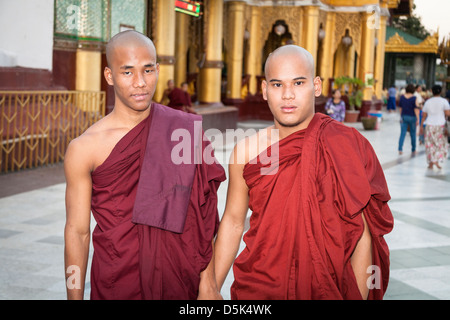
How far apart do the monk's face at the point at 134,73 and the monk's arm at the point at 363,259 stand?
110 centimetres

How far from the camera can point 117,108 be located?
9.39ft

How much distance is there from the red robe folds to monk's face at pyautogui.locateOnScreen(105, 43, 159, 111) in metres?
0.58

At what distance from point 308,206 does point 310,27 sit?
19580mm

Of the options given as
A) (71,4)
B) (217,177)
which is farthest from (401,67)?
(217,177)

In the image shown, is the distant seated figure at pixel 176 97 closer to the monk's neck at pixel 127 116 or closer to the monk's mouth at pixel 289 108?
the monk's neck at pixel 127 116

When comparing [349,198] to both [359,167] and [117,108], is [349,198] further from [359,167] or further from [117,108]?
[117,108]

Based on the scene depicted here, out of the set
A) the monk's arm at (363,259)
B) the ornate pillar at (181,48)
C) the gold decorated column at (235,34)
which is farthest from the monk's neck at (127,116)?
the gold decorated column at (235,34)

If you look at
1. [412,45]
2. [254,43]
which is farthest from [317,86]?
[412,45]

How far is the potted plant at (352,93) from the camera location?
2198 centimetres

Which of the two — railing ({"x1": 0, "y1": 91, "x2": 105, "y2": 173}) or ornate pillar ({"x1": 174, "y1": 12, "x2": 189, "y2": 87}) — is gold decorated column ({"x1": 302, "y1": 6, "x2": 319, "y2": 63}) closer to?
ornate pillar ({"x1": 174, "y1": 12, "x2": 189, "y2": 87})

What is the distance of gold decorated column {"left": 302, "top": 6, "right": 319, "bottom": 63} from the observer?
21453 millimetres

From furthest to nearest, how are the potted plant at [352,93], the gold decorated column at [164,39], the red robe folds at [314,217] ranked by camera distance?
1. the potted plant at [352,93]
2. the gold decorated column at [164,39]
3. the red robe folds at [314,217]

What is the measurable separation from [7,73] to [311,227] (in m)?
7.63
